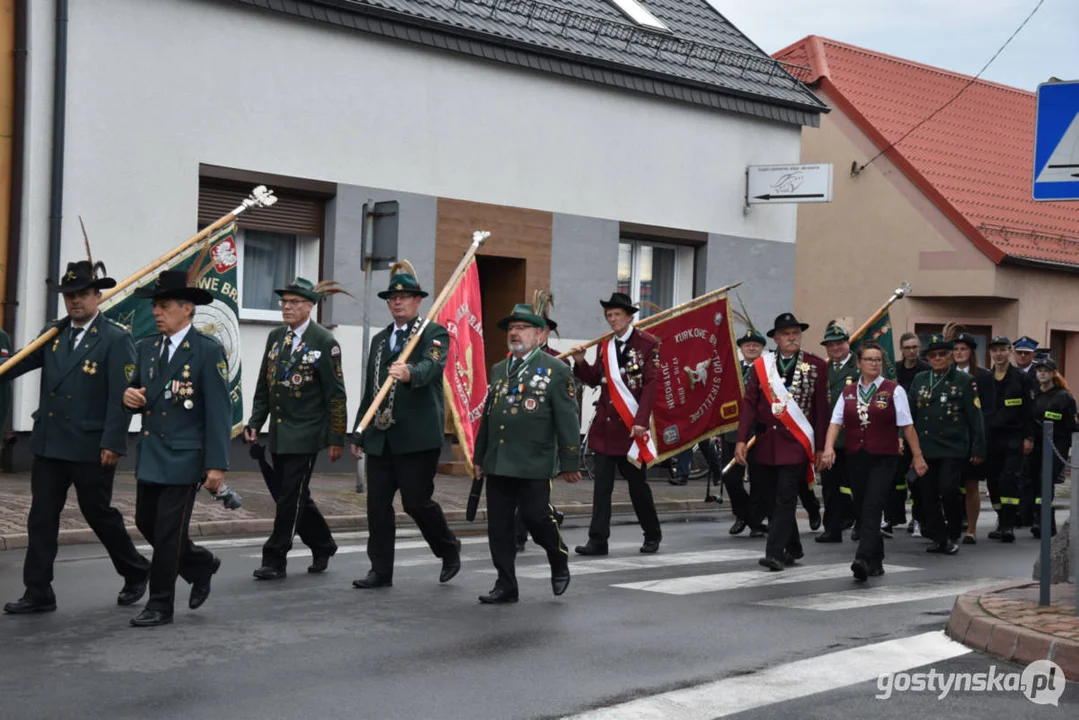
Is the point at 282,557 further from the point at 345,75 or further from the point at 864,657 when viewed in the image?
the point at 345,75

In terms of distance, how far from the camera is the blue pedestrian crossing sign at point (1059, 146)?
8.30 metres

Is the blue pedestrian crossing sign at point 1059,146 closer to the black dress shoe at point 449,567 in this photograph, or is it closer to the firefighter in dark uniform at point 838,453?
the black dress shoe at point 449,567

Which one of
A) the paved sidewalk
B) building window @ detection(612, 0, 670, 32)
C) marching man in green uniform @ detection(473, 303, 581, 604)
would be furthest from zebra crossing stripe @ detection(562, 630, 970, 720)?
building window @ detection(612, 0, 670, 32)

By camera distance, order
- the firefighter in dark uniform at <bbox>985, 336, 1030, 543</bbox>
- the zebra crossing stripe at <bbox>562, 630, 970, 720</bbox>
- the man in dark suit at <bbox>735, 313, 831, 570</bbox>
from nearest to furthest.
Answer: the zebra crossing stripe at <bbox>562, 630, 970, 720</bbox>
the man in dark suit at <bbox>735, 313, 831, 570</bbox>
the firefighter in dark uniform at <bbox>985, 336, 1030, 543</bbox>

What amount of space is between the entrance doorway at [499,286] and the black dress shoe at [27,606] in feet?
39.7

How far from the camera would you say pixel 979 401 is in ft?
46.6

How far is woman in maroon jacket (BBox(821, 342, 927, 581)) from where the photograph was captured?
11.0 metres

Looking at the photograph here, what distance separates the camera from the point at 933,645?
809 cm

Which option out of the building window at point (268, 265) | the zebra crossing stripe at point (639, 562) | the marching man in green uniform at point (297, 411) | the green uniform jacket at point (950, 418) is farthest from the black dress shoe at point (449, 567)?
the building window at point (268, 265)

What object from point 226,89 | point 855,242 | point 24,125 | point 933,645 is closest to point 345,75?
point 226,89

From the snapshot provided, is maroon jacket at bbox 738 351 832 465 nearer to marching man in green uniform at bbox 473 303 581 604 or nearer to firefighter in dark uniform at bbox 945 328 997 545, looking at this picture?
marching man in green uniform at bbox 473 303 581 604

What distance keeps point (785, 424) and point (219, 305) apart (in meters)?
5.22

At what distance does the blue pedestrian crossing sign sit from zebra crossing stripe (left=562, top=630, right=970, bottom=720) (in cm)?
248

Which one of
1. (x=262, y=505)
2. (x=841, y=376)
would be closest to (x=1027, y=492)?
(x=841, y=376)
